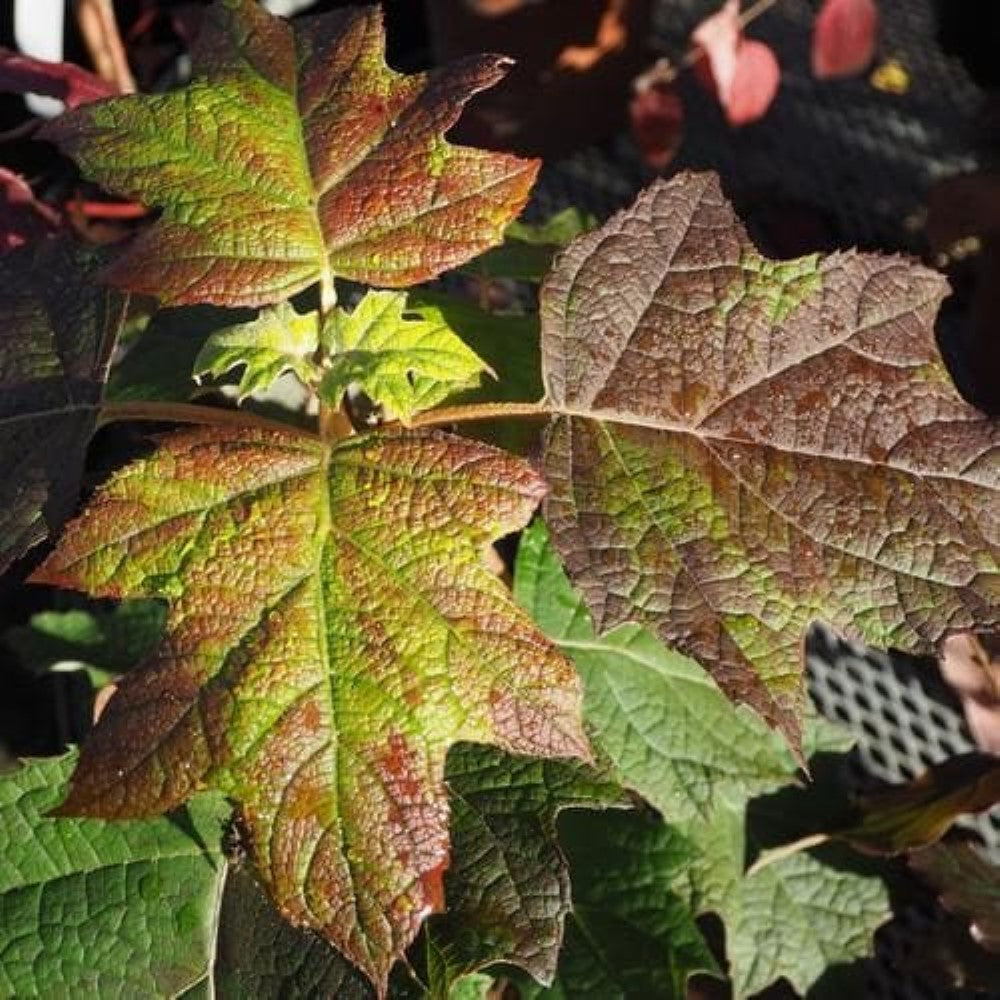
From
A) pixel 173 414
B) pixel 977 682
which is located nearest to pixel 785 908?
pixel 977 682

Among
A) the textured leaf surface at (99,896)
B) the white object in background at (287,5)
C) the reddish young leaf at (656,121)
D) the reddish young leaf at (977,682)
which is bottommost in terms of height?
the reddish young leaf at (977,682)

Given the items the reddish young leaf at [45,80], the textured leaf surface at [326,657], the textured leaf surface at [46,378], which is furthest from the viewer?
the reddish young leaf at [45,80]

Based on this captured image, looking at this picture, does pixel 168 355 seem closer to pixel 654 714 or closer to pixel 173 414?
pixel 173 414

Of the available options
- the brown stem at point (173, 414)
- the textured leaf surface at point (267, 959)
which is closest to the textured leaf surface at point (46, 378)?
the brown stem at point (173, 414)

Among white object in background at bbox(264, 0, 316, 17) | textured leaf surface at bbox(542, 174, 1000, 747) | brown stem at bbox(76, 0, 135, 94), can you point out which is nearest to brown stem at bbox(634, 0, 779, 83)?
white object in background at bbox(264, 0, 316, 17)

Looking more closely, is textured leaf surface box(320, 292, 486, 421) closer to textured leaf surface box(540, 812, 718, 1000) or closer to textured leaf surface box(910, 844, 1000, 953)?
textured leaf surface box(540, 812, 718, 1000)

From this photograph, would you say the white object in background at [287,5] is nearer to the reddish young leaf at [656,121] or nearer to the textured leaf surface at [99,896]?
the reddish young leaf at [656,121]

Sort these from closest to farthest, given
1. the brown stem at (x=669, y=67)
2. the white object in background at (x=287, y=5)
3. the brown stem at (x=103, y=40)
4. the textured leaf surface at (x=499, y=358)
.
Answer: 1. the textured leaf surface at (x=499, y=358)
2. the brown stem at (x=103, y=40)
3. the white object in background at (x=287, y=5)
4. the brown stem at (x=669, y=67)
